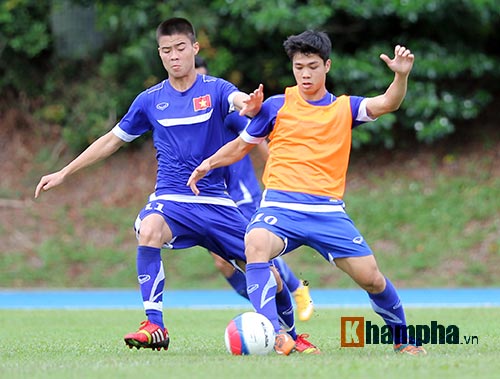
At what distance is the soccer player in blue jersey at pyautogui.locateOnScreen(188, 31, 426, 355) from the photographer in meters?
7.14

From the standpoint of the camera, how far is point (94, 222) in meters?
20.0

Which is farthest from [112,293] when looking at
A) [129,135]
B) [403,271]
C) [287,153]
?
[287,153]

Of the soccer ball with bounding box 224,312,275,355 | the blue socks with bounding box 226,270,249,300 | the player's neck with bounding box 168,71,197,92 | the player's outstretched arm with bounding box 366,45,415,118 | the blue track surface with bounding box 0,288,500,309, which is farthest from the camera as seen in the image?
the blue track surface with bounding box 0,288,500,309

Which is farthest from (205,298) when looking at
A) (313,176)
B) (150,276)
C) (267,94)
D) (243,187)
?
(313,176)

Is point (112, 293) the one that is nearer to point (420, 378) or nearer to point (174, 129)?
point (174, 129)

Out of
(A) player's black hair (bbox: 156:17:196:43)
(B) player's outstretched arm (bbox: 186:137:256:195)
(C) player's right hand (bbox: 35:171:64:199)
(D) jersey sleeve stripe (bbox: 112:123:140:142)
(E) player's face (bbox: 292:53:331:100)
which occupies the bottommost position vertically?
(C) player's right hand (bbox: 35:171:64:199)

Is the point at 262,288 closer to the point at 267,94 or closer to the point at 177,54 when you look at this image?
the point at 177,54

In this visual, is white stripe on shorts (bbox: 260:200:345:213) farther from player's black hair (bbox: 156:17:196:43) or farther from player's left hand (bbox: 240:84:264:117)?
player's black hair (bbox: 156:17:196:43)

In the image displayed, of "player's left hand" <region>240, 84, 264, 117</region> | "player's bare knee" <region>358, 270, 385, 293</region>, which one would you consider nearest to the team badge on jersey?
"player's left hand" <region>240, 84, 264, 117</region>

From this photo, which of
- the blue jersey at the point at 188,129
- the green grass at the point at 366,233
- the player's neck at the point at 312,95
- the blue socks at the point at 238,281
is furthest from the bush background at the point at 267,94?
the player's neck at the point at 312,95

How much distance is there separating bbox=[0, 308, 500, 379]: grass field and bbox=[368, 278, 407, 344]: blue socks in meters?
0.19

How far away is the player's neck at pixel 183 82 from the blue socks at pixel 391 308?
2.14m

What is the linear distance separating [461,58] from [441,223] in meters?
3.52

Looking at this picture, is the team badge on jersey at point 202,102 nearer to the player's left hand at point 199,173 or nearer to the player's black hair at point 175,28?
the player's black hair at point 175,28
